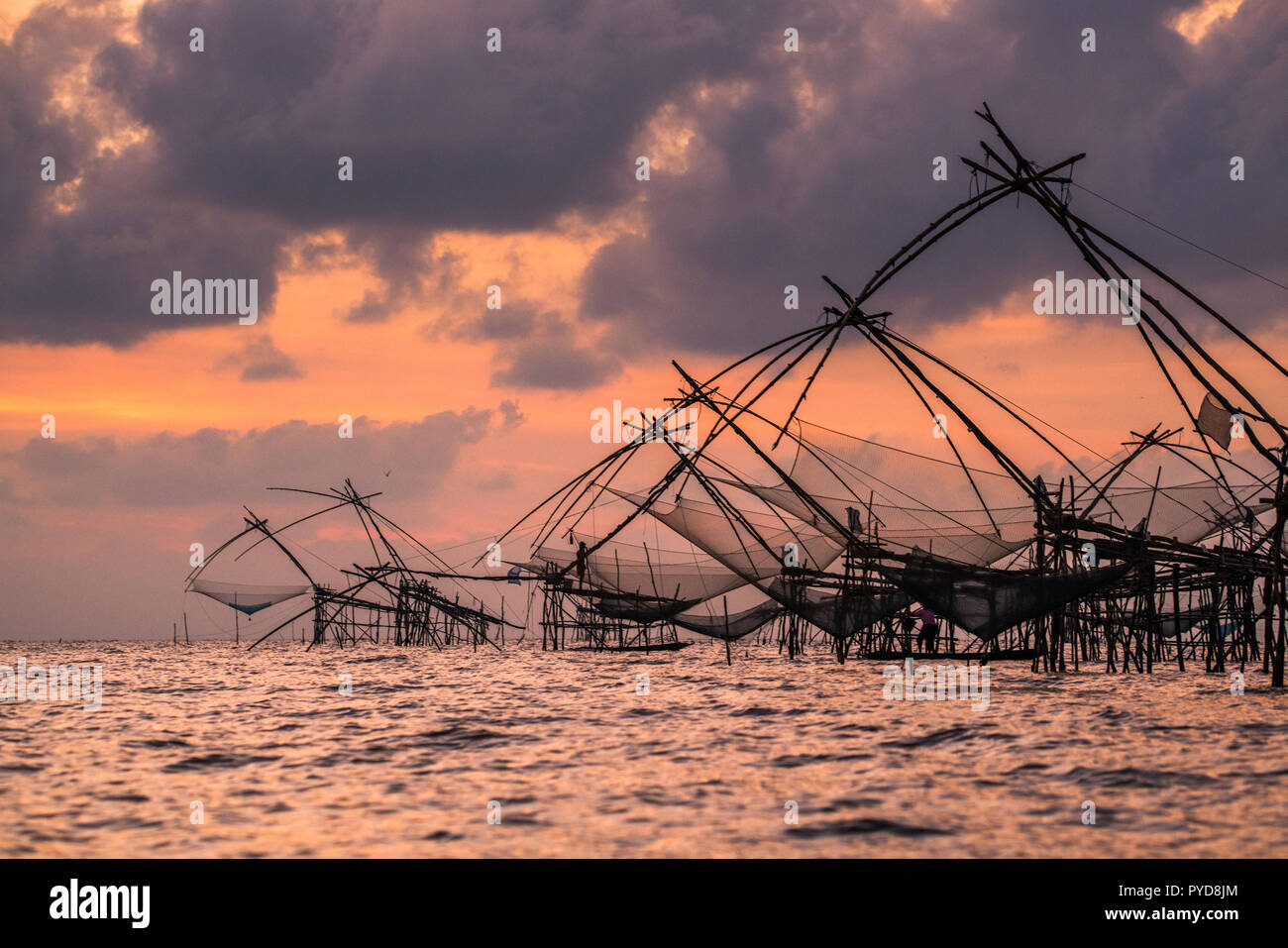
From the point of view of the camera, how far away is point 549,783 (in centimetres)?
710

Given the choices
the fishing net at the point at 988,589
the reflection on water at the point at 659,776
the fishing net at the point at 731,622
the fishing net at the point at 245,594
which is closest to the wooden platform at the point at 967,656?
the fishing net at the point at 988,589

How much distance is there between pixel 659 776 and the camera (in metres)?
7.35

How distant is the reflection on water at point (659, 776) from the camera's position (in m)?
5.39

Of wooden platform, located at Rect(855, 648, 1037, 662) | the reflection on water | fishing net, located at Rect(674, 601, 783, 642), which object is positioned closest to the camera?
the reflection on water

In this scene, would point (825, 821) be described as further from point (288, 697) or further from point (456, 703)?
point (288, 697)

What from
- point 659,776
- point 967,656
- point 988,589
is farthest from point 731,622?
point 659,776

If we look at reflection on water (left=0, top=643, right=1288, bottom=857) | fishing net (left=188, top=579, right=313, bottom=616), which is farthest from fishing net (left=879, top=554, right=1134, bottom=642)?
fishing net (left=188, top=579, right=313, bottom=616)

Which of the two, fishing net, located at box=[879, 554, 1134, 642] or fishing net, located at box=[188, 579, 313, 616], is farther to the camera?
fishing net, located at box=[188, 579, 313, 616]

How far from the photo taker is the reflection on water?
212 inches

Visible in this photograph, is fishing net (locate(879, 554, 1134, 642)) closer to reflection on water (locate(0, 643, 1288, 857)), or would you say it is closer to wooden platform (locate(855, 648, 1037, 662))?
reflection on water (locate(0, 643, 1288, 857))

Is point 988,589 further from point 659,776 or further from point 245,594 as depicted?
point 245,594
